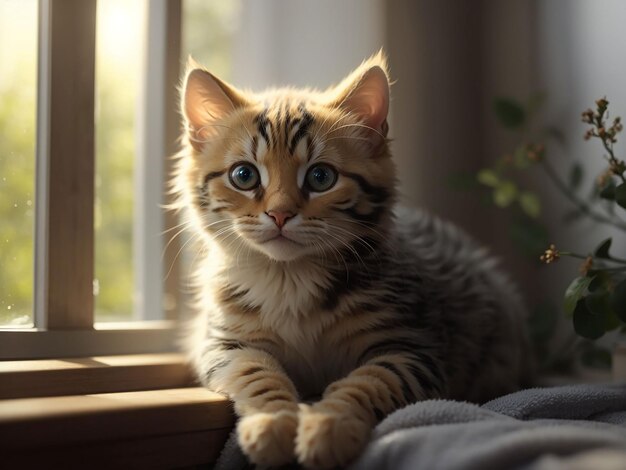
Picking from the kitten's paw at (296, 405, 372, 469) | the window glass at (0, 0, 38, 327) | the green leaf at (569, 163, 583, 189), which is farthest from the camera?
the green leaf at (569, 163, 583, 189)

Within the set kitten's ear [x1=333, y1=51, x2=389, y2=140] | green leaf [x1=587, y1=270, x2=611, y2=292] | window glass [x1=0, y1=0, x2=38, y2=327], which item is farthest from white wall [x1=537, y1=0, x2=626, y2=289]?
window glass [x1=0, y1=0, x2=38, y2=327]

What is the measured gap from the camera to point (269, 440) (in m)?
1.04

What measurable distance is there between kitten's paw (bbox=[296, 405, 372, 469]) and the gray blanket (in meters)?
0.02

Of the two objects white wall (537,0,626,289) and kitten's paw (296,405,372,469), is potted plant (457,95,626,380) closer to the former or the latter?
white wall (537,0,626,289)

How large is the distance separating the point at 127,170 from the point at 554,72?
152 cm

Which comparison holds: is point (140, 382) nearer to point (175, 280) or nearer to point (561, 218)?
point (175, 280)

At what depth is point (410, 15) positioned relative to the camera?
2236 millimetres

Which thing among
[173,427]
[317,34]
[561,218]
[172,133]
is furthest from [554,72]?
[173,427]

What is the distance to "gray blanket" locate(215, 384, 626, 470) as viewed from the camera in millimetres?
883

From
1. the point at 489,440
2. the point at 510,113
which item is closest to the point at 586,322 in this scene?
the point at 489,440

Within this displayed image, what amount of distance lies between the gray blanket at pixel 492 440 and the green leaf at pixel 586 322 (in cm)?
15

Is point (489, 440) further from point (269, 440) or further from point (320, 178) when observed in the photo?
point (320, 178)

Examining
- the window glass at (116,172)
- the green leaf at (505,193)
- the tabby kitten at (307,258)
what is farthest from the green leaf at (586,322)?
the window glass at (116,172)

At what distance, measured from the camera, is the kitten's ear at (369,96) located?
143cm
